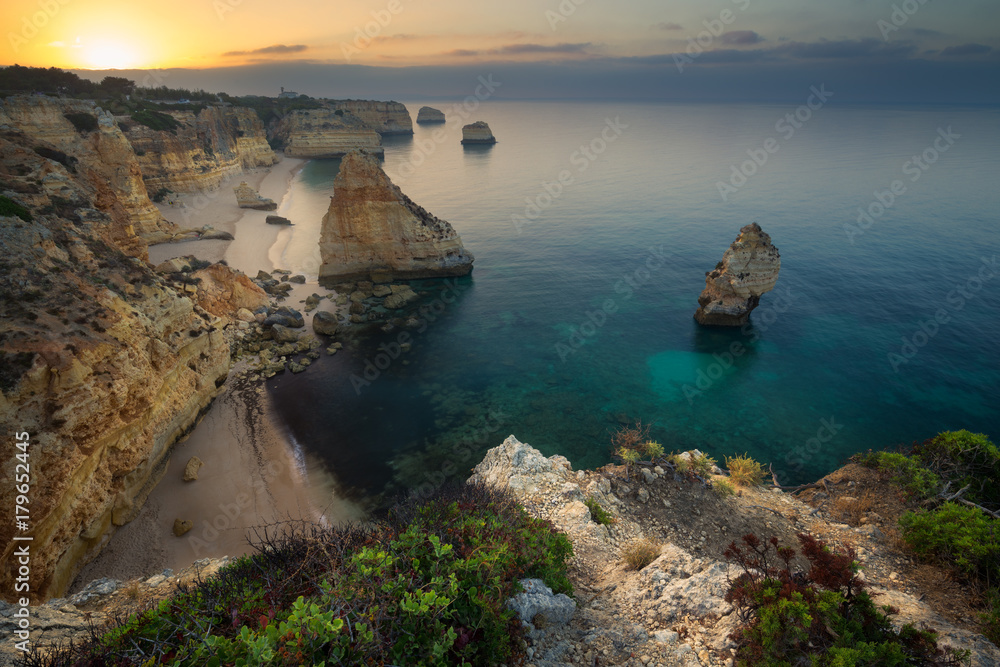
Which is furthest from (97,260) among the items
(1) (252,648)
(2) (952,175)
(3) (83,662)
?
(2) (952,175)

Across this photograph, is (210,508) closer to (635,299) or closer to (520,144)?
(635,299)

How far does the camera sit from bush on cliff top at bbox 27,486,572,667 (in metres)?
4.86

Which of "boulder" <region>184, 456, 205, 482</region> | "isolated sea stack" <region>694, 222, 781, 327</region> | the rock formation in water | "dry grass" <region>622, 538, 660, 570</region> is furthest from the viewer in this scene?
the rock formation in water

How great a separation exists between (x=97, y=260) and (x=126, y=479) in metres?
8.14

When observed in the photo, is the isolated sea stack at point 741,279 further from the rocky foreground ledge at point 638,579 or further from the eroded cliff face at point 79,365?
the eroded cliff face at point 79,365

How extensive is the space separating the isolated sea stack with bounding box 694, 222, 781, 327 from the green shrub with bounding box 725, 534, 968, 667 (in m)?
25.9

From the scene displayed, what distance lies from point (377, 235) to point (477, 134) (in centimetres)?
11069

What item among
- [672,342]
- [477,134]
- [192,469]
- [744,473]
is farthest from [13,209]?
[477,134]

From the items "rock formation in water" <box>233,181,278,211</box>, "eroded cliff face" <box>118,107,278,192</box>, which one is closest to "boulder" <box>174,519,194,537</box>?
"eroded cliff face" <box>118,107,278,192</box>

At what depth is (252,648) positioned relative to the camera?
443cm

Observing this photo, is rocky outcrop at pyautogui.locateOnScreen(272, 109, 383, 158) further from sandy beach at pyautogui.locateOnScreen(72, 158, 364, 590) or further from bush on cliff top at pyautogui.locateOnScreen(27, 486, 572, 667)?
bush on cliff top at pyautogui.locateOnScreen(27, 486, 572, 667)

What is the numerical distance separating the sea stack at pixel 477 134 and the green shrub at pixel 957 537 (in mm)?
139168

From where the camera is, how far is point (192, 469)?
55.4ft

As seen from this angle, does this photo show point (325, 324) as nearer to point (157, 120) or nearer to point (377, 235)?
point (377, 235)
